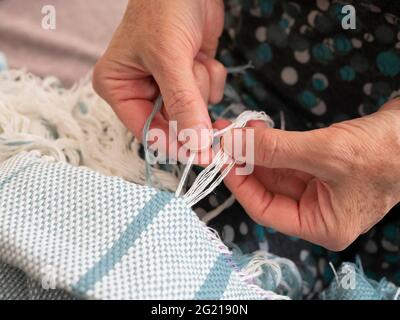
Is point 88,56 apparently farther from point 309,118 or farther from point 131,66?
point 309,118

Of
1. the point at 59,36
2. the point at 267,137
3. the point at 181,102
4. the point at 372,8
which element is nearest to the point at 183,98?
the point at 181,102

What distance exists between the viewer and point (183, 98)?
1.87ft

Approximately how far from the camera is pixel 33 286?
1.66 feet

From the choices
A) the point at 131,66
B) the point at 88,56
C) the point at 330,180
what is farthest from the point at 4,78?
the point at 330,180

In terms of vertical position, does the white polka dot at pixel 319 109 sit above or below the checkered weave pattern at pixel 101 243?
above

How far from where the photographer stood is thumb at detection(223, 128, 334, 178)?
529 mm

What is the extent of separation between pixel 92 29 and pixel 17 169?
17.0 inches

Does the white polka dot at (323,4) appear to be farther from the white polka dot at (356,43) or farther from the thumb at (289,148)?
the thumb at (289,148)

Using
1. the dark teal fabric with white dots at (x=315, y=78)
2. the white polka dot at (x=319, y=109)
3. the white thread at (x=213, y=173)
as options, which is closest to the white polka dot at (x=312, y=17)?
the dark teal fabric with white dots at (x=315, y=78)

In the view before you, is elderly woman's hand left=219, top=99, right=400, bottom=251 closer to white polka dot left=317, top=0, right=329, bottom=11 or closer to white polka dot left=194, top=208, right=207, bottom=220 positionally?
white polka dot left=194, top=208, right=207, bottom=220

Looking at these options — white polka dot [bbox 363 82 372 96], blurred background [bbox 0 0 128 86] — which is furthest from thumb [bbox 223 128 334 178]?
blurred background [bbox 0 0 128 86]

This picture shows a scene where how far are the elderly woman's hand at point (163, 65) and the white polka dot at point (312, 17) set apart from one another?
0.13 meters

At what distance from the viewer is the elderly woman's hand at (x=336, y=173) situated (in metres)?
0.53

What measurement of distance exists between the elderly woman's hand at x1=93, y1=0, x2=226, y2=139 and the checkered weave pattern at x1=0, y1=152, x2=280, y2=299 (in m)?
0.12
